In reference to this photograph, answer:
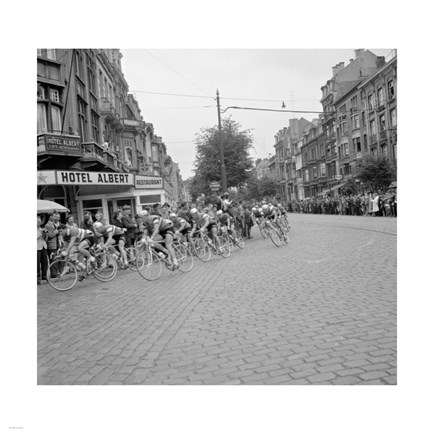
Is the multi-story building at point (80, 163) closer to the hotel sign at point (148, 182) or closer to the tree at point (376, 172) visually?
the hotel sign at point (148, 182)

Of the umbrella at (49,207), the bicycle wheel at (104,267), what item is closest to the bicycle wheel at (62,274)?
the bicycle wheel at (104,267)

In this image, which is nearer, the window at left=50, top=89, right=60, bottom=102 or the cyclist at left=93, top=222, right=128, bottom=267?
the cyclist at left=93, top=222, right=128, bottom=267

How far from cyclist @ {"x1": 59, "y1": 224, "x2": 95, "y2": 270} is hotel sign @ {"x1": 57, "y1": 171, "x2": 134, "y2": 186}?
1.37 meters

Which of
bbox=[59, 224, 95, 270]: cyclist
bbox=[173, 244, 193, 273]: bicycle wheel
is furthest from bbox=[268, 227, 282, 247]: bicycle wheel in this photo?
bbox=[59, 224, 95, 270]: cyclist

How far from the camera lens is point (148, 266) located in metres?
9.38

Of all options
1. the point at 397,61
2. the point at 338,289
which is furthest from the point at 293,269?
the point at 397,61

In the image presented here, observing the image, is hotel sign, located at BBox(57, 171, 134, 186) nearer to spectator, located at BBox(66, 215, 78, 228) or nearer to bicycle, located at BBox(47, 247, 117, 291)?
spectator, located at BBox(66, 215, 78, 228)

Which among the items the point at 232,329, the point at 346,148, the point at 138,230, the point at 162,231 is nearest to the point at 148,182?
the point at 162,231

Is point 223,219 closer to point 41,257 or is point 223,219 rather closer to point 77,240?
point 77,240

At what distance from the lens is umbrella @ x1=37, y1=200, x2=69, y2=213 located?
5.78 m

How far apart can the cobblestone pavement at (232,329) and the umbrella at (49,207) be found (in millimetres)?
1400

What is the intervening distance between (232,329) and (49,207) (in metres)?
3.25
